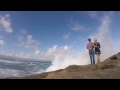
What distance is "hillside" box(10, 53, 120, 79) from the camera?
12000 mm

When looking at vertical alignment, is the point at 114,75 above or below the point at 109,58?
below

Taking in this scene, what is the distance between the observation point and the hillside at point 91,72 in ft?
39.4

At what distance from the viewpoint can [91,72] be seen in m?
13.0
